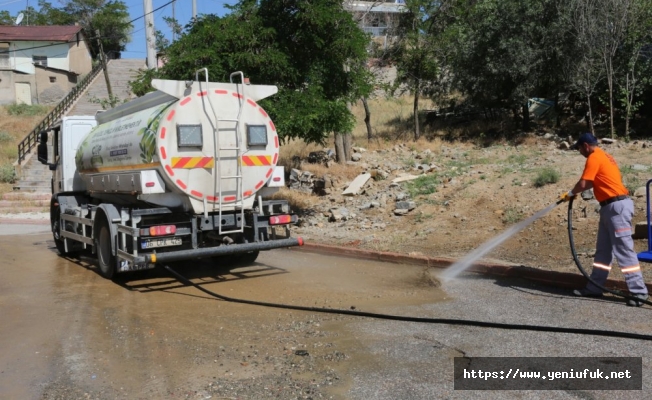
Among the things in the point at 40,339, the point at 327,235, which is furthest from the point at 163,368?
the point at 327,235

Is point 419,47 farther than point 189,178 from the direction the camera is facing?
Yes

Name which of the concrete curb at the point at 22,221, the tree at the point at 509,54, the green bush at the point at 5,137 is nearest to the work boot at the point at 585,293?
the tree at the point at 509,54

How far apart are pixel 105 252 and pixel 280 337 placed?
4.47m

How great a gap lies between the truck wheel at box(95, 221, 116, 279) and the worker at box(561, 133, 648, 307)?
6.49m

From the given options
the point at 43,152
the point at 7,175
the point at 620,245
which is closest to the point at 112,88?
the point at 7,175

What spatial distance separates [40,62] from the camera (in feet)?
155

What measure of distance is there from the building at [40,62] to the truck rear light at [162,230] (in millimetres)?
38970

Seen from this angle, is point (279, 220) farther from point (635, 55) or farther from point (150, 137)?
point (635, 55)

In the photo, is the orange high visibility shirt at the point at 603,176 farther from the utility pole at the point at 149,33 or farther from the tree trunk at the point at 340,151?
the utility pole at the point at 149,33

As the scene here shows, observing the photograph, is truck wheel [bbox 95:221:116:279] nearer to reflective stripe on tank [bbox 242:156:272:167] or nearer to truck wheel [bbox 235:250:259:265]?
truck wheel [bbox 235:250:259:265]

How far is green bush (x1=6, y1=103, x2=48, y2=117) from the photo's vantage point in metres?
36.8

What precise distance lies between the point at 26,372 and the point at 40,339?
104 cm

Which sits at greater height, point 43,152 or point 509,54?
point 509,54

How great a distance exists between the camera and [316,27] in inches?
520
